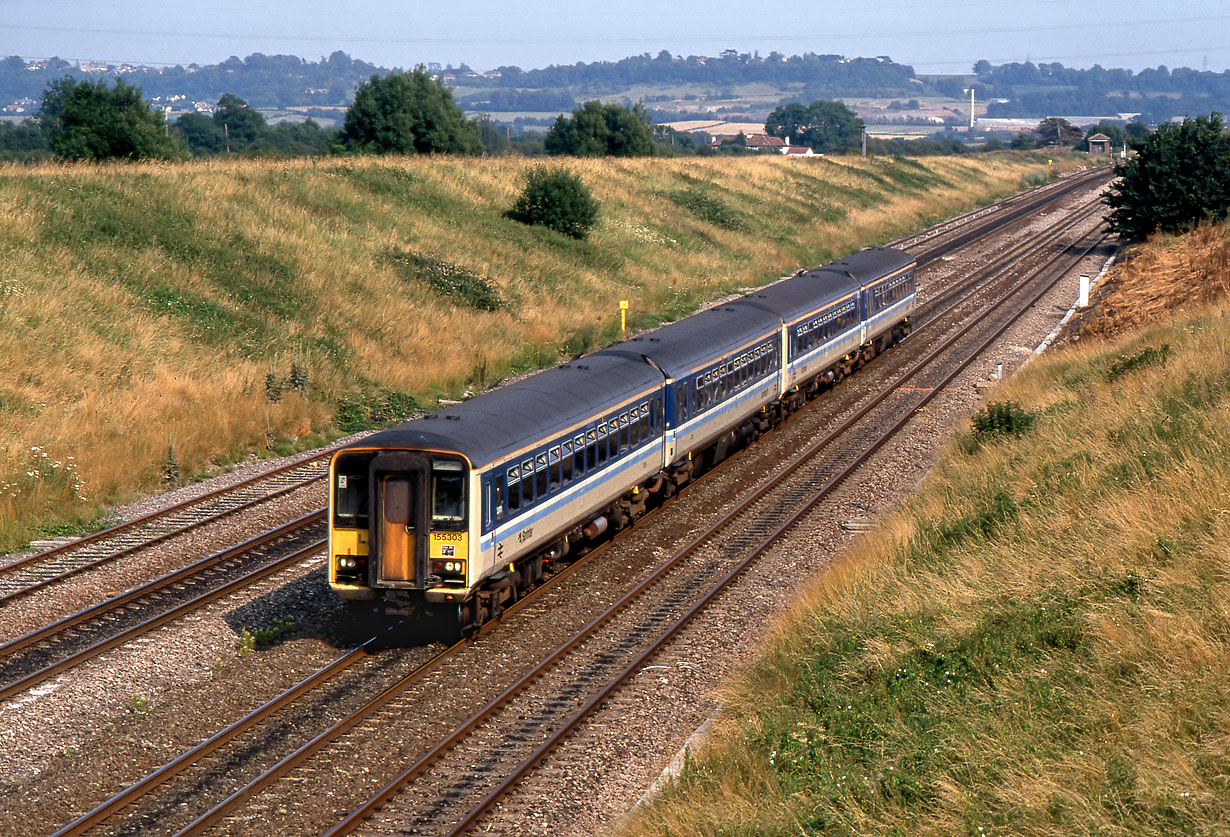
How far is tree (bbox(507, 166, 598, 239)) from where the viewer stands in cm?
4934

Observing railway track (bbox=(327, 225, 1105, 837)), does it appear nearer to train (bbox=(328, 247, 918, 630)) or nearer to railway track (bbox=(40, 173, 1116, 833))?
railway track (bbox=(40, 173, 1116, 833))

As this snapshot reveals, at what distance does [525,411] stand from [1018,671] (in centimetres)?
847

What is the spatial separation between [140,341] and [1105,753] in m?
23.6

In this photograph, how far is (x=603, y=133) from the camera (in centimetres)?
8919

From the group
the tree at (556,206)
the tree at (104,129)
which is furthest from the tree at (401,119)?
the tree at (556,206)

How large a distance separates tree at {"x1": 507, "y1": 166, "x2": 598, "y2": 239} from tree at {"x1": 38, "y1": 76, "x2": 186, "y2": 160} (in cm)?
1384

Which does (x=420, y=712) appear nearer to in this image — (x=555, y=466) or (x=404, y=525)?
(x=404, y=525)

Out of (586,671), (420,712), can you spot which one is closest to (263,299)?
(586,671)

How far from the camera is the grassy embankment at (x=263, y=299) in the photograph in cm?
2372

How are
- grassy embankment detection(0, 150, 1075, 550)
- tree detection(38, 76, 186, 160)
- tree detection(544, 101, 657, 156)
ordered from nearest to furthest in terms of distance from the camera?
grassy embankment detection(0, 150, 1075, 550) → tree detection(38, 76, 186, 160) → tree detection(544, 101, 657, 156)

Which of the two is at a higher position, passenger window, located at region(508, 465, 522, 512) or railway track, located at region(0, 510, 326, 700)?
passenger window, located at region(508, 465, 522, 512)

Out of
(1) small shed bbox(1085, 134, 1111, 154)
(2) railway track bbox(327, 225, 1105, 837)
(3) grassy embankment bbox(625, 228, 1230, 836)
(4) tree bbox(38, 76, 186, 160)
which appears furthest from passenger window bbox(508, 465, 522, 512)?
(1) small shed bbox(1085, 134, 1111, 154)

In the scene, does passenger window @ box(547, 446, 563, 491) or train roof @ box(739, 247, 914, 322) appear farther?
train roof @ box(739, 247, 914, 322)

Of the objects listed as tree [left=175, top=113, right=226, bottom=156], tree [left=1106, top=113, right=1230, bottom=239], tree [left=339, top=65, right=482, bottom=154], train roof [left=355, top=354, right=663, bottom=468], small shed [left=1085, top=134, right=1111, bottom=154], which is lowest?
train roof [left=355, top=354, right=663, bottom=468]
